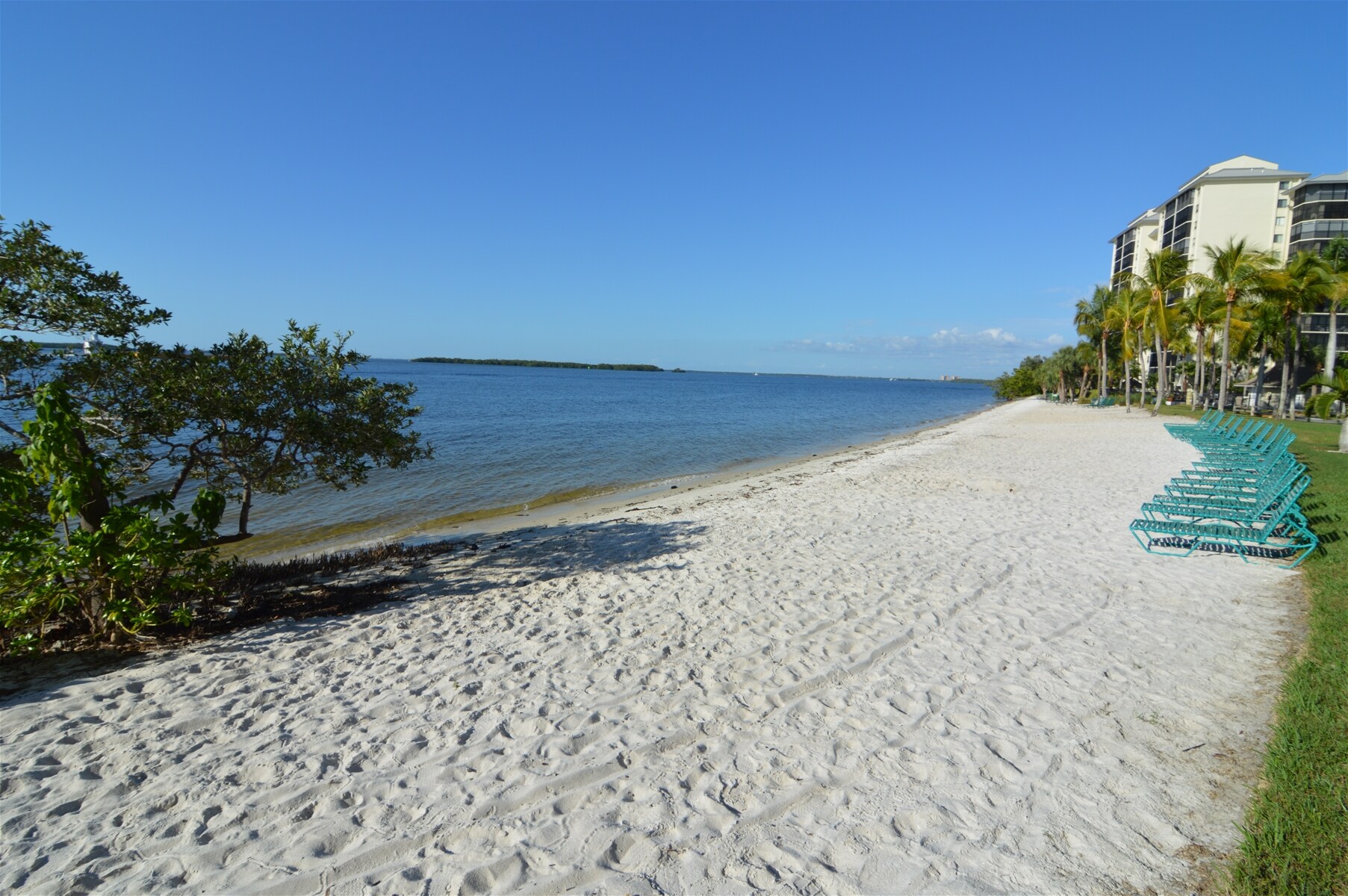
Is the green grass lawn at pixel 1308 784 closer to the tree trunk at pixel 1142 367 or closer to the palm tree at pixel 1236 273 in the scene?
the palm tree at pixel 1236 273

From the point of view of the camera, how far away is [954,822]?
344 centimetres

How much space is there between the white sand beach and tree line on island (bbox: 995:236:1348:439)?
33214 mm

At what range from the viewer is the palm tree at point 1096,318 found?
52906mm

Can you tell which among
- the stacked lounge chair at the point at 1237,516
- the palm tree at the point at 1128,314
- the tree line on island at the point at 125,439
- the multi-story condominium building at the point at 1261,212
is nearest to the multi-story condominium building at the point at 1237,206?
the multi-story condominium building at the point at 1261,212

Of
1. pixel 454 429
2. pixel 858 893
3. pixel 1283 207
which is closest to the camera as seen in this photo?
pixel 858 893

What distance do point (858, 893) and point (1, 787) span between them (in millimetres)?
4684

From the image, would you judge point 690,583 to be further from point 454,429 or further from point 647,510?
point 454,429

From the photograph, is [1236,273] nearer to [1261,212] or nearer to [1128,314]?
[1128,314]

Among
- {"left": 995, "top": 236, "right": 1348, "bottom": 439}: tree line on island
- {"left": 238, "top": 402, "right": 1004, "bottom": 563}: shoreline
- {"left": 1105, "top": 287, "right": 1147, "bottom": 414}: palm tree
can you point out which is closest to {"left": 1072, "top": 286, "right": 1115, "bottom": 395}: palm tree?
{"left": 995, "top": 236, "right": 1348, "bottom": 439}: tree line on island

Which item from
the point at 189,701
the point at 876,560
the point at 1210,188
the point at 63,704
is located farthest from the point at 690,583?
the point at 1210,188

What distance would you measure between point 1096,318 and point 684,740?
64546 millimetres

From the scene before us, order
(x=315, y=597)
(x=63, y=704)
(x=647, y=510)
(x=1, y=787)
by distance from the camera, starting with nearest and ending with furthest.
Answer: (x=1, y=787), (x=63, y=704), (x=315, y=597), (x=647, y=510)

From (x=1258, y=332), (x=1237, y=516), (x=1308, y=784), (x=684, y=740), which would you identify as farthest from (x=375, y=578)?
(x=1258, y=332)

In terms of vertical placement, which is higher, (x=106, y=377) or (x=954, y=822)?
(x=106, y=377)
